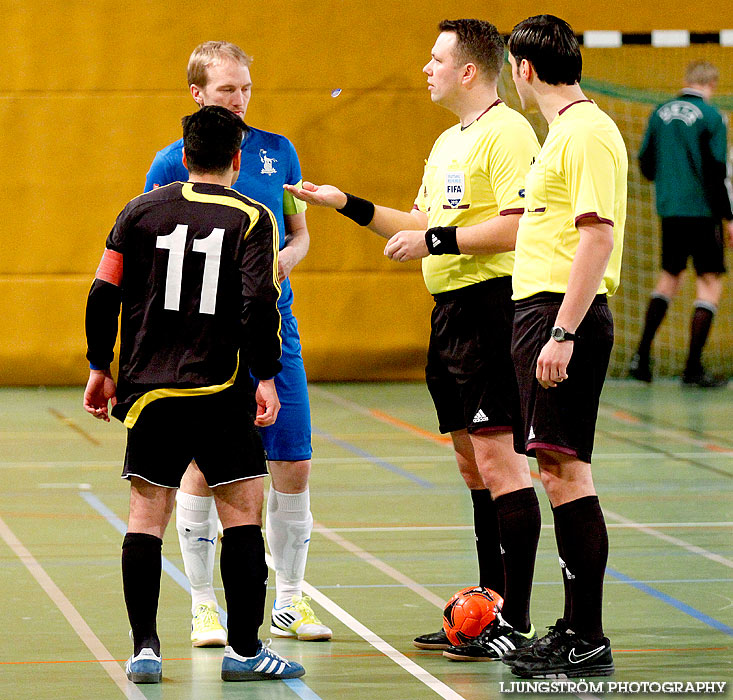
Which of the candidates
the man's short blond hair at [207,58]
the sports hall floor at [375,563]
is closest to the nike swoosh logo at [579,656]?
the sports hall floor at [375,563]

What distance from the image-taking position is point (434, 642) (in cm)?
423

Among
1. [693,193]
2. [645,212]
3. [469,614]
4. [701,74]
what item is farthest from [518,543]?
[645,212]

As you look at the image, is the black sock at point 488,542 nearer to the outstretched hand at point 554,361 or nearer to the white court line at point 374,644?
the white court line at point 374,644

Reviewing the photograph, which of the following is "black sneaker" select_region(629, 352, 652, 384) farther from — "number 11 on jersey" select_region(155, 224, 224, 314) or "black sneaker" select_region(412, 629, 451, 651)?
"number 11 on jersey" select_region(155, 224, 224, 314)

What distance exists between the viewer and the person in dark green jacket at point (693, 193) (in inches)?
405

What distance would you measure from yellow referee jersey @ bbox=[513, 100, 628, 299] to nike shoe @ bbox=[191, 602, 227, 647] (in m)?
1.40

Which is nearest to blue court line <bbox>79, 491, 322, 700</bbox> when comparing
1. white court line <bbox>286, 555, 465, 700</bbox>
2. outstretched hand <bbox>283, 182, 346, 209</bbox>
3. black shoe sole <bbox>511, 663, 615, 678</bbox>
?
white court line <bbox>286, 555, 465, 700</bbox>

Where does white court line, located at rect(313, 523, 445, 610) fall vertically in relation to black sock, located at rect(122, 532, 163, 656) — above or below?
below

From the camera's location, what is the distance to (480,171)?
4113mm

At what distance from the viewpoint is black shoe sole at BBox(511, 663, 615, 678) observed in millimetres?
3822

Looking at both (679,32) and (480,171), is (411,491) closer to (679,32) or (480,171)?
(480,171)

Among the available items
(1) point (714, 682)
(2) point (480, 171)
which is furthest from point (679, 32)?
(1) point (714, 682)

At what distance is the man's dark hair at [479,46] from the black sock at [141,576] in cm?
171

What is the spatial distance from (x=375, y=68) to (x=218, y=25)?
1300 millimetres
